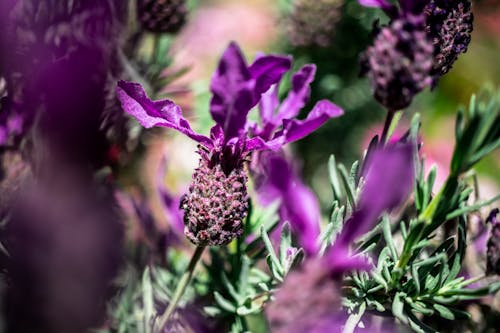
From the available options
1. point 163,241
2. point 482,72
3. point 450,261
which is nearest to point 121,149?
point 163,241

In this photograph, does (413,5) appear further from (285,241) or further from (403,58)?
(285,241)

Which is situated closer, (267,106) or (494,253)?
Result: (494,253)

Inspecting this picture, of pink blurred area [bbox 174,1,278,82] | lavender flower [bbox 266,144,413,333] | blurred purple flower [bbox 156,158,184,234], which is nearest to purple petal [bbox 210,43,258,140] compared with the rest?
lavender flower [bbox 266,144,413,333]

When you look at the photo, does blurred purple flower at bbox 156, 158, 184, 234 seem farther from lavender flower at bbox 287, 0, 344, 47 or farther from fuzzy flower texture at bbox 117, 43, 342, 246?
lavender flower at bbox 287, 0, 344, 47

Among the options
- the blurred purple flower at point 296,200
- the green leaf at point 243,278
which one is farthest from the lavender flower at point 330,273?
the green leaf at point 243,278

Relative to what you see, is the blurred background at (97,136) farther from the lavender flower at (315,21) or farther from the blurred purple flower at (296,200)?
the blurred purple flower at (296,200)

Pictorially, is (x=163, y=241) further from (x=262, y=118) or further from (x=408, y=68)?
(x=408, y=68)

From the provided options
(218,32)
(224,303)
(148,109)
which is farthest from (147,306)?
(218,32)
